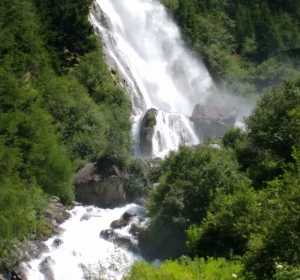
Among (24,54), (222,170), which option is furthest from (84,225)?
(24,54)

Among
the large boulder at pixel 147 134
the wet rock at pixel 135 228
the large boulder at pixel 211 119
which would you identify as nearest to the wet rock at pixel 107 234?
the wet rock at pixel 135 228

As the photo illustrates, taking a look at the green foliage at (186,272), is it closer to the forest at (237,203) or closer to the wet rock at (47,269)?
the forest at (237,203)

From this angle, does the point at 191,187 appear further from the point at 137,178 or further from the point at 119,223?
the point at 137,178

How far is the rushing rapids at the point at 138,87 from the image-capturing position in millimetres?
27125

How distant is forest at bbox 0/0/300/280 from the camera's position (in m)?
14.5

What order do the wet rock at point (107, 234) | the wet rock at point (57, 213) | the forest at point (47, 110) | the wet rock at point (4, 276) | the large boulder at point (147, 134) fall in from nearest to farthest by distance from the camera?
the wet rock at point (4, 276) < the forest at point (47, 110) < the wet rock at point (107, 234) < the wet rock at point (57, 213) < the large boulder at point (147, 134)

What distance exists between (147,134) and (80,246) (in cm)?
1611

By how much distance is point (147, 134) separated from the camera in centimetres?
4262

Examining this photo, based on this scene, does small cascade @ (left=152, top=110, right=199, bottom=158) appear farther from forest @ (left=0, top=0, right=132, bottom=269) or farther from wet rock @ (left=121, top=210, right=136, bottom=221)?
wet rock @ (left=121, top=210, right=136, bottom=221)

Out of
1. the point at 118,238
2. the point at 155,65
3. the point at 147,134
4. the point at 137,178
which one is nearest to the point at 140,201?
the point at 137,178

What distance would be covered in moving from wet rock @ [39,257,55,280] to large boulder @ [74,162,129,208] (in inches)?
335

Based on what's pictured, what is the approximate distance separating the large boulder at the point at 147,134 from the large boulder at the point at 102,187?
7.96m

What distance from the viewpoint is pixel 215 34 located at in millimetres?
68438

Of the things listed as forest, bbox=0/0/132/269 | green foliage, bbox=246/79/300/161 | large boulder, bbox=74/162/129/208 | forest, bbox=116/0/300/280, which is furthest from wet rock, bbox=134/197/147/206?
green foliage, bbox=246/79/300/161
